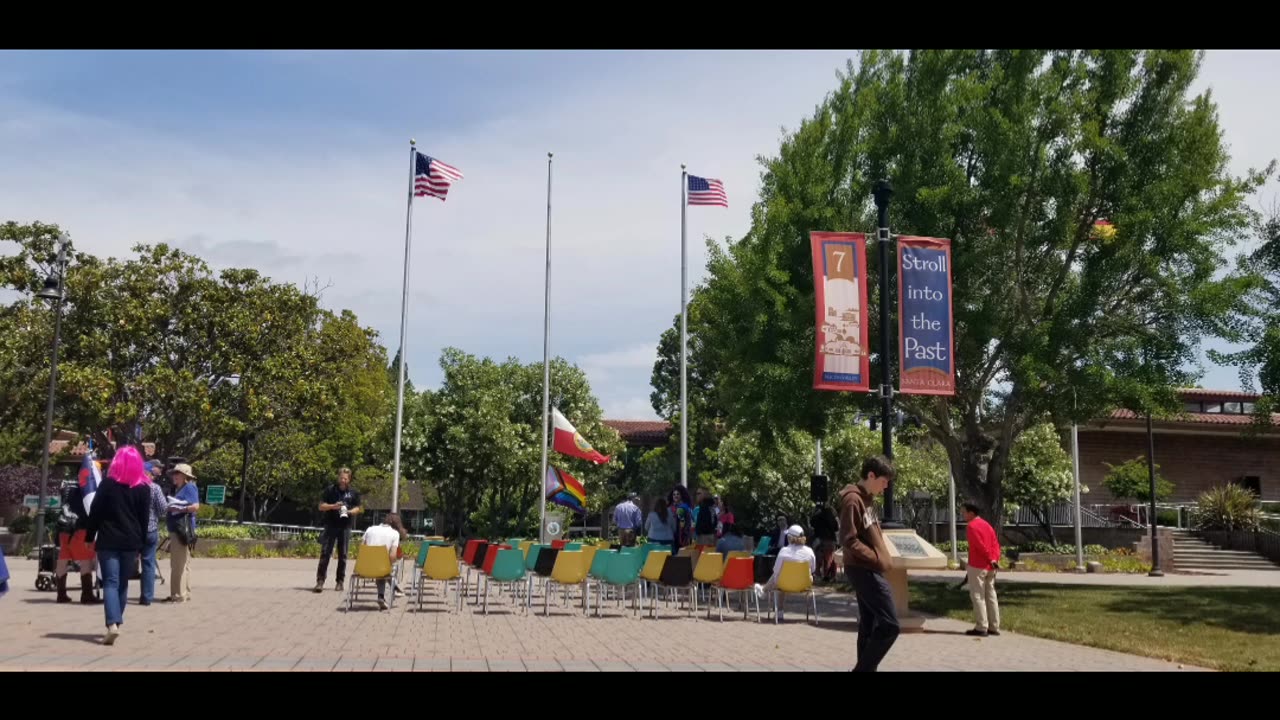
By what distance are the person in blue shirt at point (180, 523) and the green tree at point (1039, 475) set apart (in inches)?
1044

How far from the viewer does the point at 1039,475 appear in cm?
3453

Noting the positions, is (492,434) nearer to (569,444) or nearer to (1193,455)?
(569,444)

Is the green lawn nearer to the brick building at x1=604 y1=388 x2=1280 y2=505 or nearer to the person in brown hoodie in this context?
the person in brown hoodie

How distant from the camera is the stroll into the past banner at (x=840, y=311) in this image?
15.3 meters

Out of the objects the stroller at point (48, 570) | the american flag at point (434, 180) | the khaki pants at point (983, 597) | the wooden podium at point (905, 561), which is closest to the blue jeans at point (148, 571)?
the stroller at point (48, 570)

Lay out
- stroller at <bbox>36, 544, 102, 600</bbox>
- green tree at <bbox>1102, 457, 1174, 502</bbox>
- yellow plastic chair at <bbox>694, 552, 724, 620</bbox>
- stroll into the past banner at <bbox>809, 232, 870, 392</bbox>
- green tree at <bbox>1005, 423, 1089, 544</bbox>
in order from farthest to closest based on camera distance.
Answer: green tree at <bbox>1102, 457, 1174, 502</bbox>
green tree at <bbox>1005, 423, 1089, 544</bbox>
stroller at <bbox>36, 544, 102, 600</bbox>
stroll into the past banner at <bbox>809, 232, 870, 392</bbox>
yellow plastic chair at <bbox>694, 552, 724, 620</bbox>

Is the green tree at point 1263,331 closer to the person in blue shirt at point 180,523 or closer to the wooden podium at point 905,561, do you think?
the wooden podium at point 905,561

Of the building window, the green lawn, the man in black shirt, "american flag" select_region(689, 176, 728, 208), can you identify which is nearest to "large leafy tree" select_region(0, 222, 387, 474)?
"american flag" select_region(689, 176, 728, 208)

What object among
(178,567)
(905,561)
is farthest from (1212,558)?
(178,567)

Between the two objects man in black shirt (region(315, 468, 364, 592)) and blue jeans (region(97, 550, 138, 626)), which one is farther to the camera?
man in black shirt (region(315, 468, 364, 592))

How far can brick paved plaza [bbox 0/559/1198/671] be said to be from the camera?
9109 mm

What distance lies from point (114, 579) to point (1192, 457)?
41080 millimetres

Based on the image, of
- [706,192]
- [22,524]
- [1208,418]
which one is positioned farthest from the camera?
[1208,418]

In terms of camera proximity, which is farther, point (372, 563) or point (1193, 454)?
point (1193, 454)
